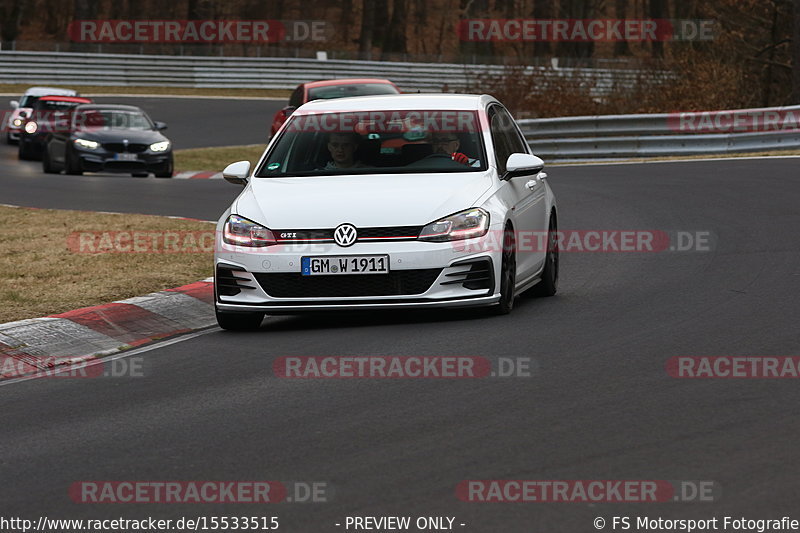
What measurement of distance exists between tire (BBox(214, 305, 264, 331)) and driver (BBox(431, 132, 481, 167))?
1.80 metres

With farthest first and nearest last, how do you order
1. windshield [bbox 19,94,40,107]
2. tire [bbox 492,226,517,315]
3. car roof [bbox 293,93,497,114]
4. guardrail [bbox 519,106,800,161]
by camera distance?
windshield [bbox 19,94,40,107] < guardrail [bbox 519,106,800,161] < car roof [bbox 293,93,497,114] < tire [bbox 492,226,517,315]

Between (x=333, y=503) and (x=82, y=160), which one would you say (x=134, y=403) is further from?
(x=82, y=160)

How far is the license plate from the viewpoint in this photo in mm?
9492

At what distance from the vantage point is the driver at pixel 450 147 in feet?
34.7

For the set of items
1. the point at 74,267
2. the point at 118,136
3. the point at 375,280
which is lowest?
the point at 118,136

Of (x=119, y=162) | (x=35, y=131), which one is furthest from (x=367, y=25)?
(x=119, y=162)

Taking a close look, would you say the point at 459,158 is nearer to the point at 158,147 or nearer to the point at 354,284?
the point at 354,284

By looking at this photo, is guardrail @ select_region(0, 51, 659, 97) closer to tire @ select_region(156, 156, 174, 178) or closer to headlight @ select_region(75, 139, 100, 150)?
tire @ select_region(156, 156, 174, 178)

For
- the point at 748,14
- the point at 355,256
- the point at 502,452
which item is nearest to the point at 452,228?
the point at 355,256

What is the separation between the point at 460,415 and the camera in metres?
6.88

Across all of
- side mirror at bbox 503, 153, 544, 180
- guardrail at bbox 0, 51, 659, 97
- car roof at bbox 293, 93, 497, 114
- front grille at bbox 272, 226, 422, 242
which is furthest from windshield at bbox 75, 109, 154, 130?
guardrail at bbox 0, 51, 659, 97

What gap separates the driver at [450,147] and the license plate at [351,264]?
Answer: 1.39 meters

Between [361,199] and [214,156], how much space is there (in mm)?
22632

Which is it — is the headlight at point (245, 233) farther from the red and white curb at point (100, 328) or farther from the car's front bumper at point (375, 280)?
the red and white curb at point (100, 328)
